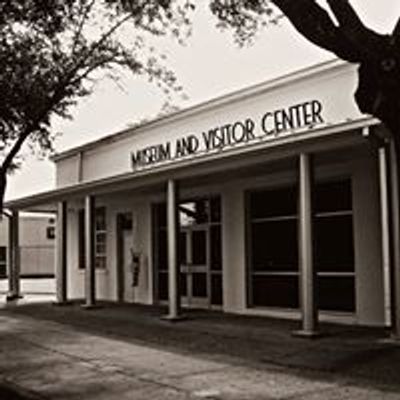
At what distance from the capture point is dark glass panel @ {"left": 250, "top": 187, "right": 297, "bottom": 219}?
55.2 feet

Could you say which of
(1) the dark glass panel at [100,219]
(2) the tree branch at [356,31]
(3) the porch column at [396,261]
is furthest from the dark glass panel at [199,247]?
(2) the tree branch at [356,31]

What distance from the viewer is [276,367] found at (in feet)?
35.1

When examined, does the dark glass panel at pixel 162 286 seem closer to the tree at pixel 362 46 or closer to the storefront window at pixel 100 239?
the storefront window at pixel 100 239

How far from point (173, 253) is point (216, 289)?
10.1 ft

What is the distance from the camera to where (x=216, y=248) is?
1917 cm

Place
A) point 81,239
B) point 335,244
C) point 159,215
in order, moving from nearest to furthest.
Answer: point 335,244
point 159,215
point 81,239

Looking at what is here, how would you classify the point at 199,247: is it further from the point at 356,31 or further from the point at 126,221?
the point at 356,31

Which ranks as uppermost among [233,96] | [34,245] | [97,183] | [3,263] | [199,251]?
[233,96]

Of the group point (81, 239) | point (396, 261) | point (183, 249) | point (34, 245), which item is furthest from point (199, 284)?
point (34, 245)

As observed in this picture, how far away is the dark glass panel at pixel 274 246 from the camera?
16.9 meters

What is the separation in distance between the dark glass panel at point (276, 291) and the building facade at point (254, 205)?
3 centimetres

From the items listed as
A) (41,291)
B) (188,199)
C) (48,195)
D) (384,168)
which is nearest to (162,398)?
(384,168)

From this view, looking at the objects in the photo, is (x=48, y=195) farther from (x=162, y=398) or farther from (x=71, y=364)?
(x=162, y=398)

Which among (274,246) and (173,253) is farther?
(274,246)
